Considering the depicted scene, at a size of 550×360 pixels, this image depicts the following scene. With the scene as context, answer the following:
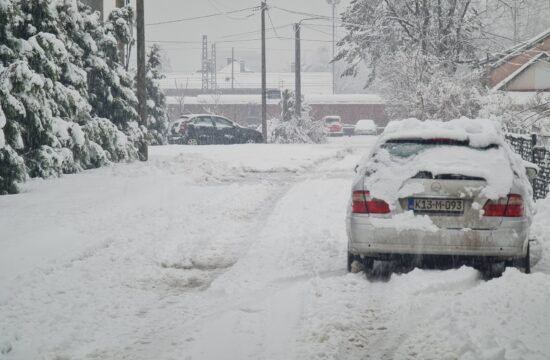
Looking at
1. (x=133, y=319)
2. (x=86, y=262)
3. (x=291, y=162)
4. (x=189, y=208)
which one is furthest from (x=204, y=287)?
(x=291, y=162)

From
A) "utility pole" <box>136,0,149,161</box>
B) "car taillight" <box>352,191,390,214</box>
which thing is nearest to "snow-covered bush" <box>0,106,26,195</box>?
"utility pole" <box>136,0,149,161</box>

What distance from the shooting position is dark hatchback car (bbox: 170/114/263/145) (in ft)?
104

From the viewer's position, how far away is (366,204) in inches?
243

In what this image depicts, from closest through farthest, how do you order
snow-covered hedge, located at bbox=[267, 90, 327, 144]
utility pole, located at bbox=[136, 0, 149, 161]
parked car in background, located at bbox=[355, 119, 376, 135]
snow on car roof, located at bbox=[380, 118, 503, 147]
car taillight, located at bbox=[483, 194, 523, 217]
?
car taillight, located at bbox=[483, 194, 523, 217], snow on car roof, located at bbox=[380, 118, 503, 147], utility pole, located at bbox=[136, 0, 149, 161], snow-covered hedge, located at bbox=[267, 90, 327, 144], parked car in background, located at bbox=[355, 119, 376, 135]

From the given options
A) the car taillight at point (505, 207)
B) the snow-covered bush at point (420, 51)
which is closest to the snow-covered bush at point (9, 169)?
the car taillight at point (505, 207)

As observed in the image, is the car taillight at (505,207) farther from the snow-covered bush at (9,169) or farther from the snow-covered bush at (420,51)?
the snow-covered bush at (420,51)

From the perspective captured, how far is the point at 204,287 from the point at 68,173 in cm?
1070

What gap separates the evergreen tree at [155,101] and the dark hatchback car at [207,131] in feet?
4.38

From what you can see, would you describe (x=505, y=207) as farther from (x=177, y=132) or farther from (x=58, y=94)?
(x=177, y=132)

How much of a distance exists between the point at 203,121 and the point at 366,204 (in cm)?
2635

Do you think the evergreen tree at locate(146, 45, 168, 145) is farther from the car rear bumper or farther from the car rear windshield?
the car rear bumper

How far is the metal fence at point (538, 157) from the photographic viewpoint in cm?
1128

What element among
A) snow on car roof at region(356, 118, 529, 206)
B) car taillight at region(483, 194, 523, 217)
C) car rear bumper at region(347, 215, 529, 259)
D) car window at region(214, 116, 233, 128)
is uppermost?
car window at region(214, 116, 233, 128)

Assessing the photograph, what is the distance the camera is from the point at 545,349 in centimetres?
425
